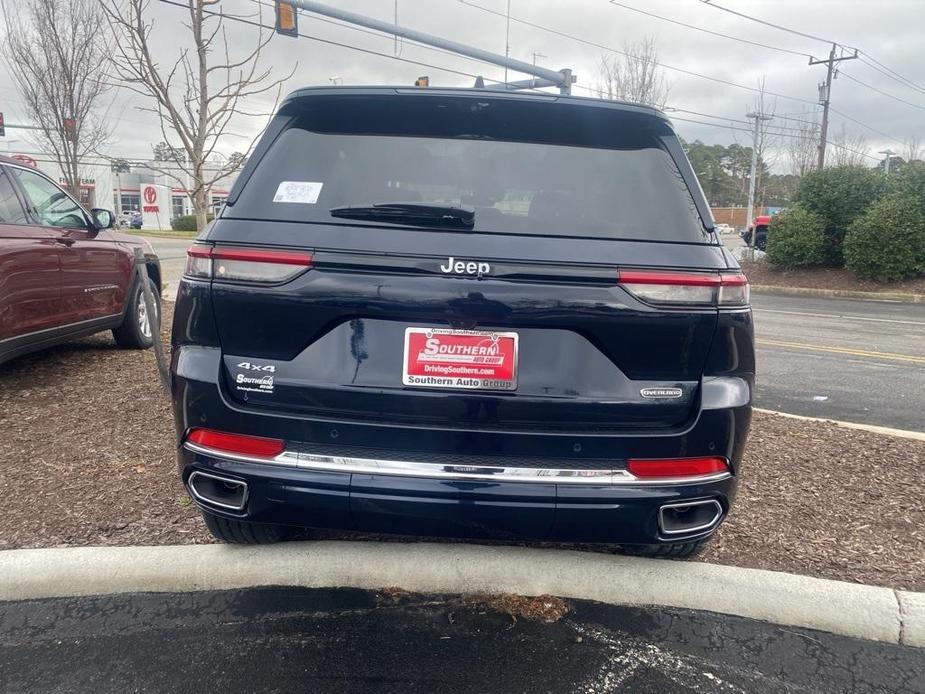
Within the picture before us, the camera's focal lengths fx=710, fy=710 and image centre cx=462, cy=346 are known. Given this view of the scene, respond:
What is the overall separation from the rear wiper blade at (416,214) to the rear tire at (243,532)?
4.14ft

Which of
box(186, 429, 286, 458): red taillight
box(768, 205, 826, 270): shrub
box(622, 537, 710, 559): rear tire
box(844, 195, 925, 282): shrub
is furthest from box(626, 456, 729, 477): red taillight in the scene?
box(768, 205, 826, 270): shrub

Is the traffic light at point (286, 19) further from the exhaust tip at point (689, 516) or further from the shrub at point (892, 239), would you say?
the shrub at point (892, 239)

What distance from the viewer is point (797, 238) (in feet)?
68.6

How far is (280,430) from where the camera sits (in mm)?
2328

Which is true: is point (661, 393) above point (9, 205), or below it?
below

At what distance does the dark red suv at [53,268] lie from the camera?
16.0ft

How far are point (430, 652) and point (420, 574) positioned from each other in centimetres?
41

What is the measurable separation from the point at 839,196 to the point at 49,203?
2106cm

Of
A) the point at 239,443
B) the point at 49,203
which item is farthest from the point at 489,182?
the point at 49,203

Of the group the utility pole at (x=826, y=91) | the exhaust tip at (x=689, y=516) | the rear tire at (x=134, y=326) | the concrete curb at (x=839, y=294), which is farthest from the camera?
the utility pole at (x=826, y=91)

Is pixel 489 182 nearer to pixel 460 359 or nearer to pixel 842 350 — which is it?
pixel 460 359

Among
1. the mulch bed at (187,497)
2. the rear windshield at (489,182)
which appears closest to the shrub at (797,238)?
the mulch bed at (187,497)

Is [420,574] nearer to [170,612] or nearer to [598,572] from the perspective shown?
[598,572]

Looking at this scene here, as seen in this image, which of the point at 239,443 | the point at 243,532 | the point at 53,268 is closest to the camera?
the point at 239,443
